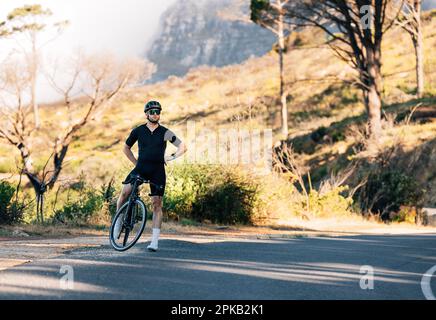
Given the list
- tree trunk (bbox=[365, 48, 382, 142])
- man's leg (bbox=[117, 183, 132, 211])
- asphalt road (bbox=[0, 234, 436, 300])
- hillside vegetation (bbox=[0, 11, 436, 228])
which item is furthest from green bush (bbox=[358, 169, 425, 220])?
man's leg (bbox=[117, 183, 132, 211])

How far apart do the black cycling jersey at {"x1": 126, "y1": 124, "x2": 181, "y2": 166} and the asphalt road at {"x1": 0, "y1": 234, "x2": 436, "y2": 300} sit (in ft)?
4.64

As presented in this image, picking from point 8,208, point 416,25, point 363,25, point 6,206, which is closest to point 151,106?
point 6,206

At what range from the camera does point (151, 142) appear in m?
11.8

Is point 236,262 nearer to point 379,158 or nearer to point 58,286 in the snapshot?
point 58,286

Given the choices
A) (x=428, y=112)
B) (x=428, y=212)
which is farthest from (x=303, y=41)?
Answer: (x=428, y=212)

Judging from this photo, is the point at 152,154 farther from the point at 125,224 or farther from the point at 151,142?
the point at 125,224

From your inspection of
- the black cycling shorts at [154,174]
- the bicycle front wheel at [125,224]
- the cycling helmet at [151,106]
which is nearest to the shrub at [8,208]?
the bicycle front wheel at [125,224]

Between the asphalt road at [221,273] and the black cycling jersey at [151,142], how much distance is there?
4.64ft

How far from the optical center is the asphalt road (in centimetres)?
791

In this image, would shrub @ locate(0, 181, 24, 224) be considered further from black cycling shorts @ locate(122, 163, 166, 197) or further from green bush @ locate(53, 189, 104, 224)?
black cycling shorts @ locate(122, 163, 166, 197)

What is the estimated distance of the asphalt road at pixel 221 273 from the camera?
7.91 m

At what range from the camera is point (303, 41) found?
9638cm

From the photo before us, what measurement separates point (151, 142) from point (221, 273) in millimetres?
3044

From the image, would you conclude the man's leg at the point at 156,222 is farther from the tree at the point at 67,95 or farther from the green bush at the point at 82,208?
the tree at the point at 67,95
